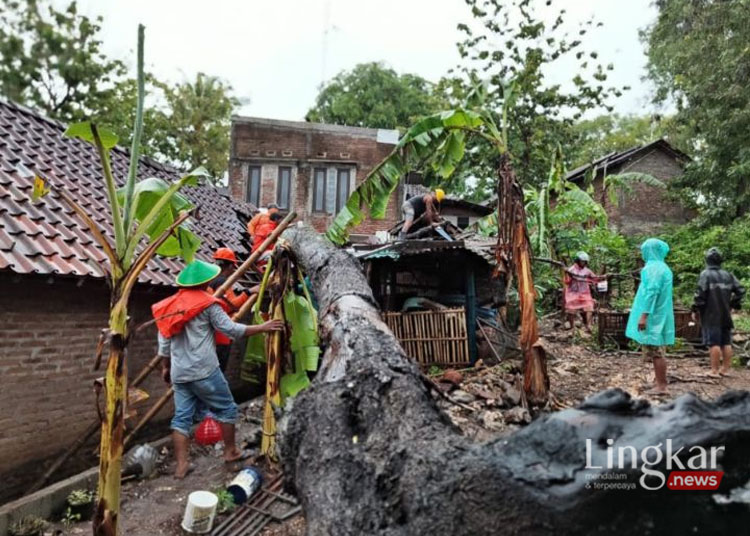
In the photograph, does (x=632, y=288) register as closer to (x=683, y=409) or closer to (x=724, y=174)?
(x=724, y=174)

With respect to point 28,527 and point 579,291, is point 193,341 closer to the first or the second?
point 28,527

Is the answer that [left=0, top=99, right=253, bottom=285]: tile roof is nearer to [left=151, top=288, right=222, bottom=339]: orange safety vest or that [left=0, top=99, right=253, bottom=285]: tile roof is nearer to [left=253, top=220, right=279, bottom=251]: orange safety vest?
[left=151, top=288, right=222, bottom=339]: orange safety vest

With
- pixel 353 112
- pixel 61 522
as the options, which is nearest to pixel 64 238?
pixel 61 522

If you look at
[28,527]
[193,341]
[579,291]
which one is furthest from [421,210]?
[28,527]

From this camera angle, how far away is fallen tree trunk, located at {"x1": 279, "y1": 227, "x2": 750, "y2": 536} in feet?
3.47

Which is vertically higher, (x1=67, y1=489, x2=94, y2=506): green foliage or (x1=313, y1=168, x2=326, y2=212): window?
(x1=313, y1=168, x2=326, y2=212): window

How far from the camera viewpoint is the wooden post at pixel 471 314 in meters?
8.39

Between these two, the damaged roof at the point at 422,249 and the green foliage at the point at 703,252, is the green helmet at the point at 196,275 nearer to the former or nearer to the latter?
the damaged roof at the point at 422,249

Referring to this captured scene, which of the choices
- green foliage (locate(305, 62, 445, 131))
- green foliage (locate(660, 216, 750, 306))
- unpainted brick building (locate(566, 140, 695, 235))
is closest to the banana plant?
green foliage (locate(660, 216, 750, 306))

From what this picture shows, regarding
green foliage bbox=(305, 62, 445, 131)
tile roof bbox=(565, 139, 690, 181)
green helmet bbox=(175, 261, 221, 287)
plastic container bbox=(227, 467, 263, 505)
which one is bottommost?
plastic container bbox=(227, 467, 263, 505)

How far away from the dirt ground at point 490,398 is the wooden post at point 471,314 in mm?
507

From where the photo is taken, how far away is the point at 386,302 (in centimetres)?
953

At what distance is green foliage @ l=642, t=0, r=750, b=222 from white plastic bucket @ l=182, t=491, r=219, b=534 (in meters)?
17.1

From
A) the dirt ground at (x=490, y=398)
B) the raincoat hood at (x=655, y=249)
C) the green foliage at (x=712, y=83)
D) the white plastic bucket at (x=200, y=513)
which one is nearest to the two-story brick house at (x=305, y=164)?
the dirt ground at (x=490, y=398)
